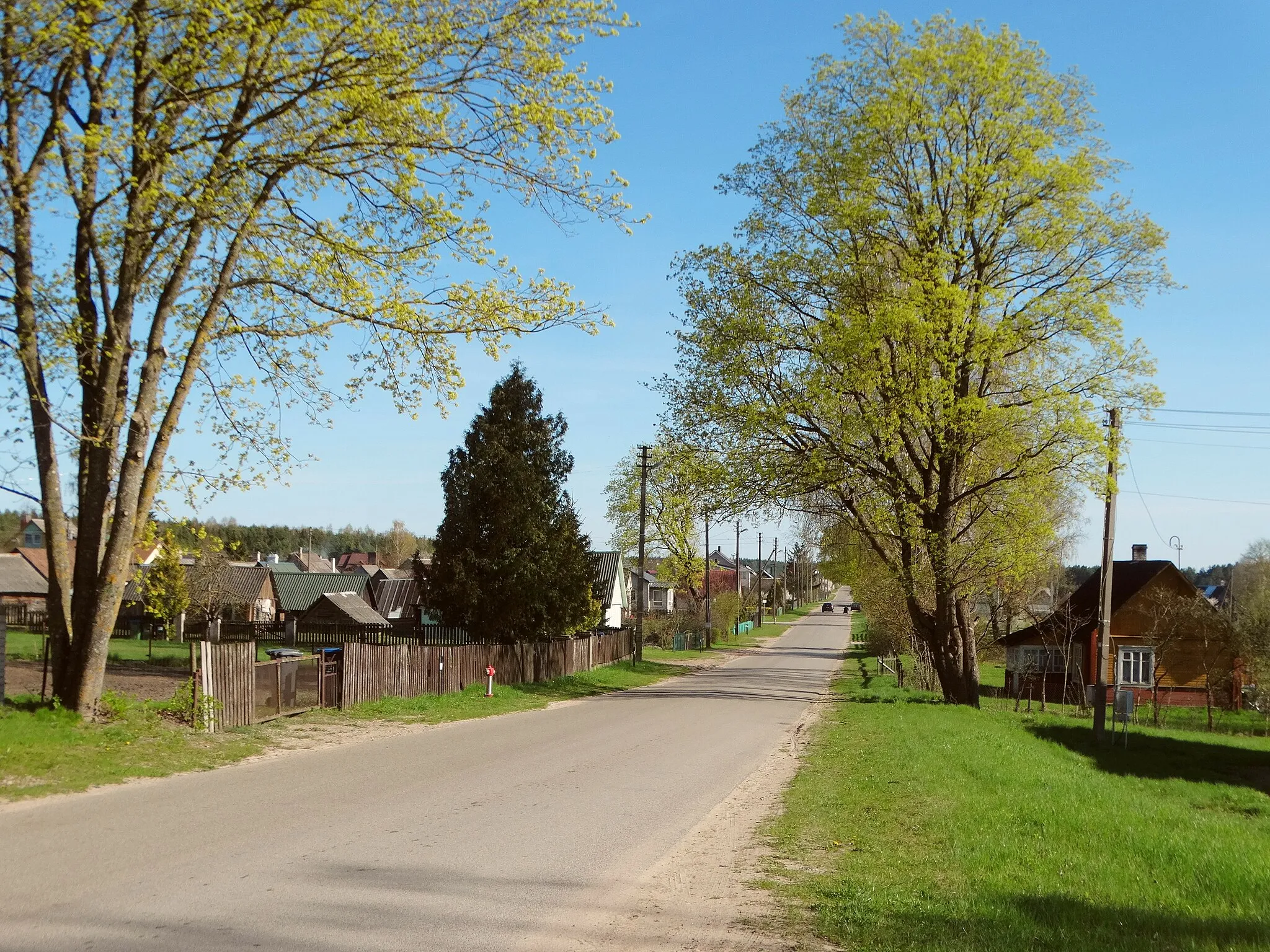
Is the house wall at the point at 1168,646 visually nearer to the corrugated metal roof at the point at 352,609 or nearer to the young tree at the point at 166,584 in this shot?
the corrugated metal roof at the point at 352,609

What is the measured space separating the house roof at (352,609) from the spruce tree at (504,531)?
64.9ft

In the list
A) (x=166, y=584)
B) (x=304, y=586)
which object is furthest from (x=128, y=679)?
(x=304, y=586)

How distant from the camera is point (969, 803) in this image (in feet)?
37.1

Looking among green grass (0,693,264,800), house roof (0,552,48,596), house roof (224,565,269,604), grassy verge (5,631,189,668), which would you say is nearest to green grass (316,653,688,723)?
green grass (0,693,264,800)

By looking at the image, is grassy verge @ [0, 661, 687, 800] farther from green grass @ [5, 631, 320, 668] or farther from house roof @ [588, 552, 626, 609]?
house roof @ [588, 552, 626, 609]

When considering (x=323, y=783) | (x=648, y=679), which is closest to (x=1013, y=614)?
(x=648, y=679)

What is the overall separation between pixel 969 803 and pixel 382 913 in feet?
23.6

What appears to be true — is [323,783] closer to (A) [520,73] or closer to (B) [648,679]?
(A) [520,73]

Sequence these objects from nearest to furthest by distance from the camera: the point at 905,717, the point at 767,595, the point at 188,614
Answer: the point at 905,717
the point at 188,614
the point at 767,595

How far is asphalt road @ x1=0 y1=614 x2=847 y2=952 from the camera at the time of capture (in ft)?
19.9

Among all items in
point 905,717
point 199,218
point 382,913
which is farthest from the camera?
point 905,717

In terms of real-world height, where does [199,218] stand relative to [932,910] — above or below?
above

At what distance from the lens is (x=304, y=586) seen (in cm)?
6944

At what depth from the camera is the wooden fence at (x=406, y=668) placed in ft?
50.2
